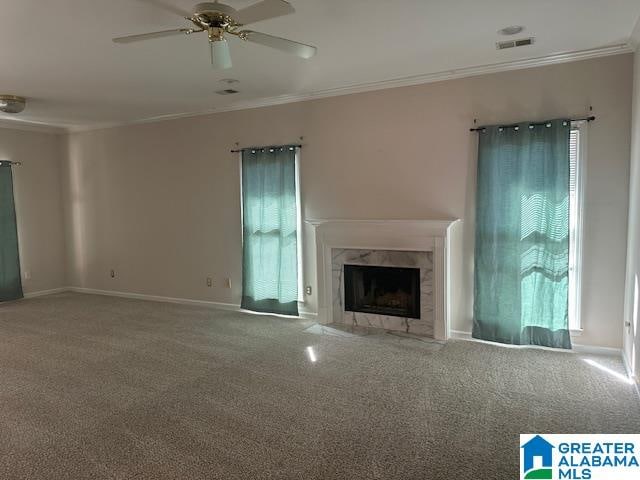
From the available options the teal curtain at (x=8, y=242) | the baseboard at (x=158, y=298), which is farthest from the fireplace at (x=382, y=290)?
the teal curtain at (x=8, y=242)

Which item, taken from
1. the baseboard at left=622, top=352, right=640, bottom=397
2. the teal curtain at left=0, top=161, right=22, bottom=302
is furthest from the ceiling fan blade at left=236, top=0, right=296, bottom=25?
the teal curtain at left=0, top=161, right=22, bottom=302

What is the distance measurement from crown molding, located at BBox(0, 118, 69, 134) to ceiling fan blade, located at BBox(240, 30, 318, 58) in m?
5.47

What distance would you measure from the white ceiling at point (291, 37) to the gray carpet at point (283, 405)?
2603 millimetres

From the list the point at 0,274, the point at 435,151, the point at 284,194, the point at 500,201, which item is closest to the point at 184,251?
the point at 284,194

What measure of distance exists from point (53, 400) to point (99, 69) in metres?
2.79

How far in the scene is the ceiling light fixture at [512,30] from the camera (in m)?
3.23

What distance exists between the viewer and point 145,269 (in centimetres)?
665

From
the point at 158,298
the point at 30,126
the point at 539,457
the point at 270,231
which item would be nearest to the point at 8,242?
the point at 30,126

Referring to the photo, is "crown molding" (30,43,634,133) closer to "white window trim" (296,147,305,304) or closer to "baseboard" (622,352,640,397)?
"white window trim" (296,147,305,304)

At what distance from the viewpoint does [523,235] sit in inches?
161

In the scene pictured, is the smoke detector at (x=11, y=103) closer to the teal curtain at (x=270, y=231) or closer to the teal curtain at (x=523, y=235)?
the teal curtain at (x=270, y=231)

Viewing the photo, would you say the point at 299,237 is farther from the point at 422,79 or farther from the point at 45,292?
the point at 45,292

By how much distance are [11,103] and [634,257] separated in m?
6.24

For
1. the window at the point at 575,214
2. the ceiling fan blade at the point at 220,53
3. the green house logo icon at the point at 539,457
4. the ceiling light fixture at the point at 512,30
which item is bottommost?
the green house logo icon at the point at 539,457
